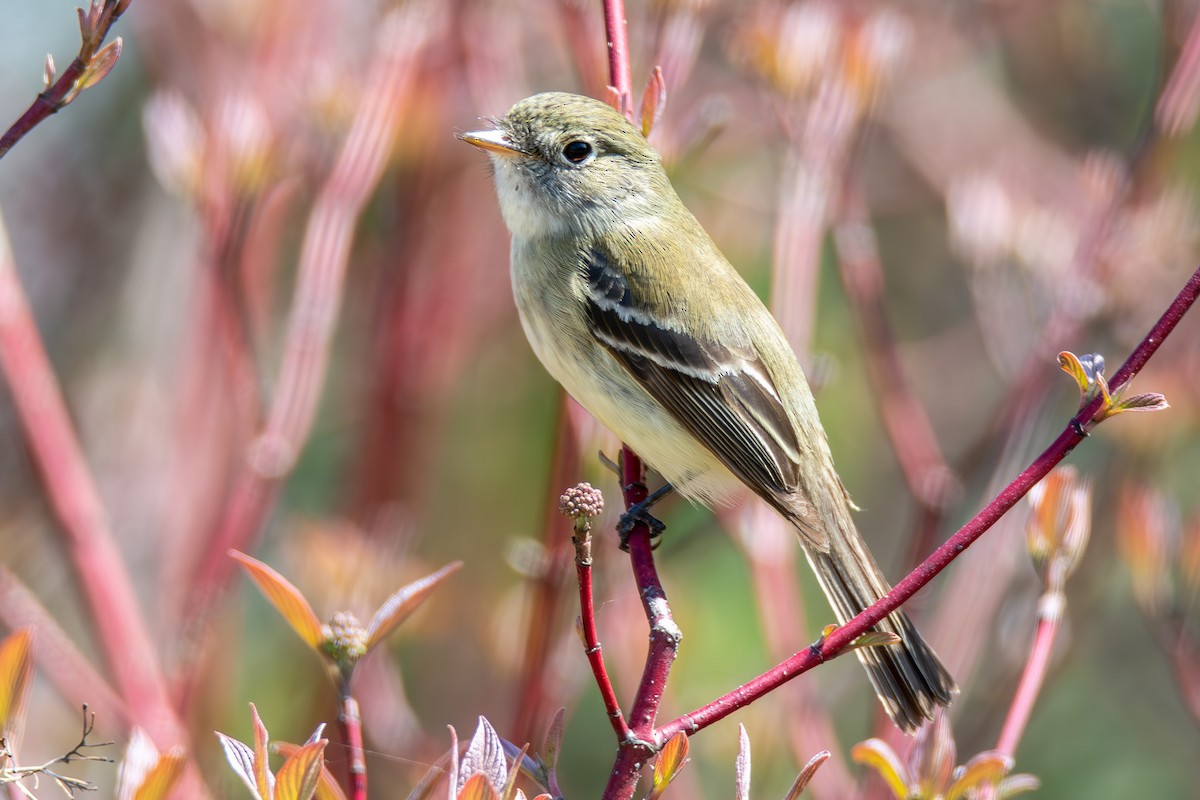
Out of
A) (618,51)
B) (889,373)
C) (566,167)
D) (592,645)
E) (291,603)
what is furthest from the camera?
(889,373)

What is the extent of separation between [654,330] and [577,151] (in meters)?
0.46

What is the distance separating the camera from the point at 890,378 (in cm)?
290

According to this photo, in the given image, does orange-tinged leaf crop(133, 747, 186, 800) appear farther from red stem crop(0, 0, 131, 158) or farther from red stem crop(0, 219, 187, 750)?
red stem crop(0, 219, 187, 750)

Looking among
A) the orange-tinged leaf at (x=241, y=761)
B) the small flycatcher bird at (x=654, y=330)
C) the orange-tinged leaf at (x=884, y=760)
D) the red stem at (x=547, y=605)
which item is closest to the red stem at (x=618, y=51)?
the small flycatcher bird at (x=654, y=330)

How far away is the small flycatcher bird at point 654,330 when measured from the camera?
2475 mm

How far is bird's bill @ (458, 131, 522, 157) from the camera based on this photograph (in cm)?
256

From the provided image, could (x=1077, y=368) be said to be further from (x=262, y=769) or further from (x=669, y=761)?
(x=262, y=769)

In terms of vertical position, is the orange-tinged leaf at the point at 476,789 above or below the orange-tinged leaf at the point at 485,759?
below

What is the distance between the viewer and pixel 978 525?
127cm

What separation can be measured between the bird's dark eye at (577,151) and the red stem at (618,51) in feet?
1.66

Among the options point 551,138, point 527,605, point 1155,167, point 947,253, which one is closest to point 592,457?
point 527,605

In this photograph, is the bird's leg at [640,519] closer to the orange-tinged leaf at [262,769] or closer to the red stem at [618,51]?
the red stem at [618,51]

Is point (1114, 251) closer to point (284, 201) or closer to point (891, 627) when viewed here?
point (891, 627)

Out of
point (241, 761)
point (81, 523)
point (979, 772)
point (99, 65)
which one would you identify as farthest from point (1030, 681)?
point (81, 523)
